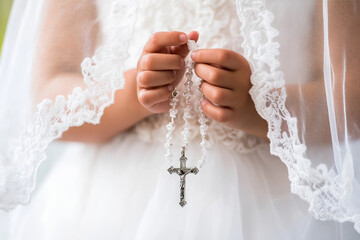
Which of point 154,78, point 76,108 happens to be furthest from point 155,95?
point 76,108

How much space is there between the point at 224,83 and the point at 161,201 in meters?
0.26

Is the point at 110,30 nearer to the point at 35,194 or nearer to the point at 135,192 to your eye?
the point at 135,192

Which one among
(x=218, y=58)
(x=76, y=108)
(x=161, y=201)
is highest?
(x=218, y=58)

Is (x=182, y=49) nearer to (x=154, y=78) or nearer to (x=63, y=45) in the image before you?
(x=154, y=78)

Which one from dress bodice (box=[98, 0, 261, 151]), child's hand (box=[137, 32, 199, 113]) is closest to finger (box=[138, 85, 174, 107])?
child's hand (box=[137, 32, 199, 113])

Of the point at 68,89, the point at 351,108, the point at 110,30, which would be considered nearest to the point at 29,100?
the point at 68,89

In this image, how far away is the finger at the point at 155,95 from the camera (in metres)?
0.58

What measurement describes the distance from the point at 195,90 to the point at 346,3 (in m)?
0.31

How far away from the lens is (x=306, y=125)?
524 mm

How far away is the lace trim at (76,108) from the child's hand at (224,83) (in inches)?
5.2

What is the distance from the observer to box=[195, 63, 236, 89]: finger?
0.54m

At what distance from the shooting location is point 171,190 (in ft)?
2.11

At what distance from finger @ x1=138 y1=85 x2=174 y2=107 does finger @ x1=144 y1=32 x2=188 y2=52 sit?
0.07 m

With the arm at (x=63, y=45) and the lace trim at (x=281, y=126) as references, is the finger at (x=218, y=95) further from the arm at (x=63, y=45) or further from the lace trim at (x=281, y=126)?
the arm at (x=63, y=45)
